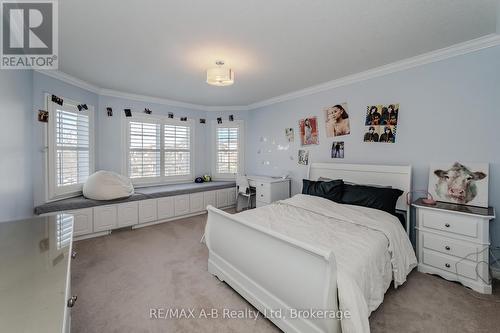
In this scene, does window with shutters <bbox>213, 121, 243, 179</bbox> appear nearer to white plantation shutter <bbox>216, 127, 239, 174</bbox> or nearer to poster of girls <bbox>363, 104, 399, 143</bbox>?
white plantation shutter <bbox>216, 127, 239, 174</bbox>

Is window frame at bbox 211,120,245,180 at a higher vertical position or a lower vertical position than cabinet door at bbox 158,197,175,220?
higher

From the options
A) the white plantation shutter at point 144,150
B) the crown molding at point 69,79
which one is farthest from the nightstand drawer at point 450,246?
the crown molding at point 69,79

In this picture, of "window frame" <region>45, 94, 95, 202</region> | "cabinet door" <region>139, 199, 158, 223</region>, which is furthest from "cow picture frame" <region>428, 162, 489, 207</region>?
"window frame" <region>45, 94, 95, 202</region>

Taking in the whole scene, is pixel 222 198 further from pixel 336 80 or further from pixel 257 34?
pixel 257 34

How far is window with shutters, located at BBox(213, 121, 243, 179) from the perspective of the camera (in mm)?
5180

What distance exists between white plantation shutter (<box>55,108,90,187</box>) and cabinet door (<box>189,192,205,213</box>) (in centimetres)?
181

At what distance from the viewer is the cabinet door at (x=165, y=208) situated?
391 centimetres

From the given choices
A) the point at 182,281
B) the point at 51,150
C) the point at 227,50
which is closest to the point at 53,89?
the point at 51,150

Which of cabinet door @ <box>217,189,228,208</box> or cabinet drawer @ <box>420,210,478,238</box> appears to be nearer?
cabinet drawer @ <box>420,210,478,238</box>

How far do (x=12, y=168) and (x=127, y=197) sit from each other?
5.28 feet

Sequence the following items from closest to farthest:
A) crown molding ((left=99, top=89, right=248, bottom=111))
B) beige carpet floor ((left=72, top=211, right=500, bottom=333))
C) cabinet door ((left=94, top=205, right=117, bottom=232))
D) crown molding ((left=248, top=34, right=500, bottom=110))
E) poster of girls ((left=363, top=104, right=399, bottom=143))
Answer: beige carpet floor ((left=72, top=211, right=500, bottom=333))
crown molding ((left=248, top=34, right=500, bottom=110))
poster of girls ((left=363, top=104, right=399, bottom=143))
cabinet door ((left=94, top=205, right=117, bottom=232))
crown molding ((left=99, top=89, right=248, bottom=111))

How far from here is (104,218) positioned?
130 inches

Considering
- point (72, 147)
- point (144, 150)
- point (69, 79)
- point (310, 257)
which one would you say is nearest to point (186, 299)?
point (310, 257)

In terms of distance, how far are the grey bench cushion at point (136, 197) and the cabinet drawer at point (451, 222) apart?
3.54m
